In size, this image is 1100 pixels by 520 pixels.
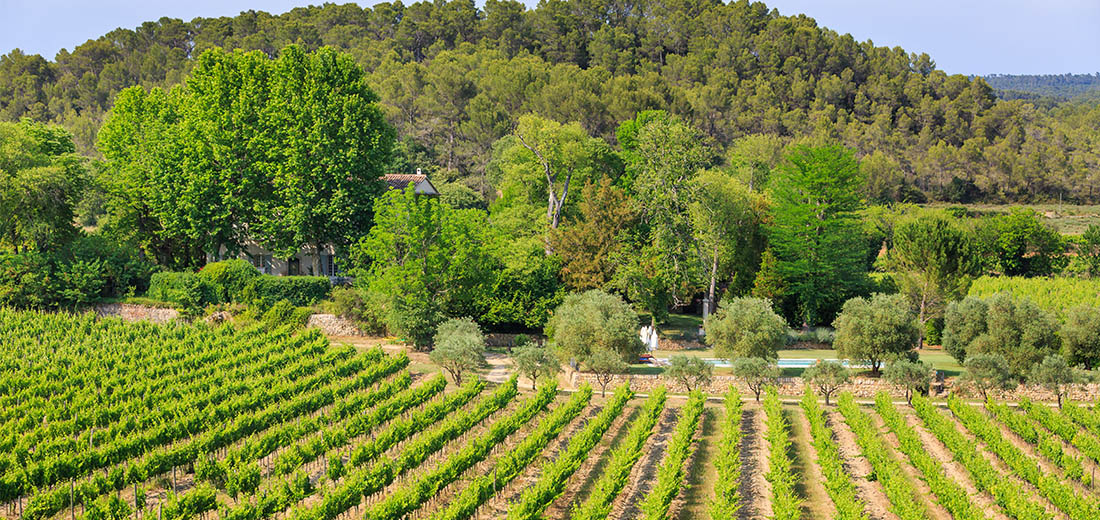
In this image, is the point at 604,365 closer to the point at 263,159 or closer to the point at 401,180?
the point at 263,159

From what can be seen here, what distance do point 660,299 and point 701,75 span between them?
70.6m

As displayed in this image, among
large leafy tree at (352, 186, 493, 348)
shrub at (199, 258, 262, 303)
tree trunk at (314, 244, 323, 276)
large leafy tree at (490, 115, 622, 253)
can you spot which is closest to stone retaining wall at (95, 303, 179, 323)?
shrub at (199, 258, 262, 303)

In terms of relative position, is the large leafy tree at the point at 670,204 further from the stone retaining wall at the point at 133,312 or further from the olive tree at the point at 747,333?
the stone retaining wall at the point at 133,312

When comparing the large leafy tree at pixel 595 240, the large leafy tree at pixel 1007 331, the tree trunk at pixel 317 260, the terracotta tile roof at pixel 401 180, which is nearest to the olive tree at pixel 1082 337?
the large leafy tree at pixel 1007 331

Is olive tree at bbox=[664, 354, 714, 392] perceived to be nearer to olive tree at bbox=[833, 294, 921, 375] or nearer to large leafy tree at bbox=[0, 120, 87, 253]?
olive tree at bbox=[833, 294, 921, 375]

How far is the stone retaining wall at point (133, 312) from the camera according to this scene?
145ft

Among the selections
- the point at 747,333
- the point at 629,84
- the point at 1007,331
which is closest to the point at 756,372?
the point at 747,333

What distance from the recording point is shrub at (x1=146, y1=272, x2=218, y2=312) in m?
43.4

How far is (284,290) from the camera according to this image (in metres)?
44.1

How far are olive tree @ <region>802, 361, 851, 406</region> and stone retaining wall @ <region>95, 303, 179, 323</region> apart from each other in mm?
29446

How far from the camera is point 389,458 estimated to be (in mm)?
24406

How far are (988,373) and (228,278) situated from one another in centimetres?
3322

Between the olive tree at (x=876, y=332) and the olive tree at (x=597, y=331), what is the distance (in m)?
8.09

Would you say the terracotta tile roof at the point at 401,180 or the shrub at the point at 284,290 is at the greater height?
the terracotta tile roof at the point at 401,180
